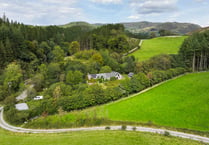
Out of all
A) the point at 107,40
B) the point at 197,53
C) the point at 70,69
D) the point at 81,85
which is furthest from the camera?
the point at 107,40

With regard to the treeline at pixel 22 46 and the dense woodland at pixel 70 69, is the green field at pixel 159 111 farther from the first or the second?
the treeline at pixel 22 46

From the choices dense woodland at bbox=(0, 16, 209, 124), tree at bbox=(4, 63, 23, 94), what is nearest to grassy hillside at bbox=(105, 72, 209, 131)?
dense woodland at bbox=(0, 16, 209, 124)

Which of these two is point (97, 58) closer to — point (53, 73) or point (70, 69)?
point (70, 69)

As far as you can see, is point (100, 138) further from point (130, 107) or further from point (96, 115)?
point (130, 107)

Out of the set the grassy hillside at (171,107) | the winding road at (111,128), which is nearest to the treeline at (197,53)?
the grassy hillside at (171,107)

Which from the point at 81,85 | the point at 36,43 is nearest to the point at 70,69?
the point at 81,85

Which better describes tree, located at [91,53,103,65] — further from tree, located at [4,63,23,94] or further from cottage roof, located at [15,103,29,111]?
cottage roof, located at [15,103,29,111]

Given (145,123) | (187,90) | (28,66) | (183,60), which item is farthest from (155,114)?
(28,66)
